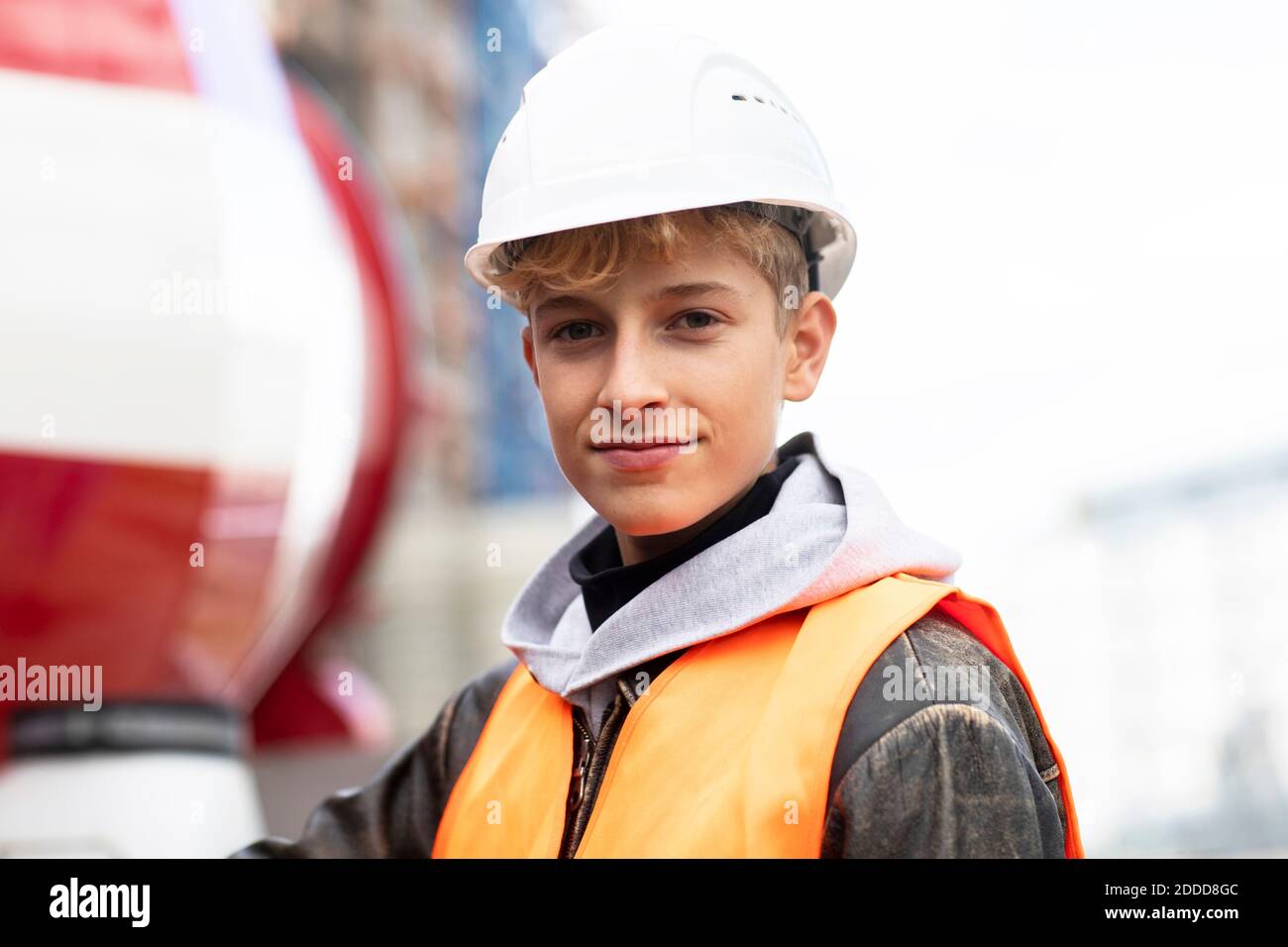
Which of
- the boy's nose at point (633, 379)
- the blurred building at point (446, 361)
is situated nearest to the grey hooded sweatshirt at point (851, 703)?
the boy's nose at point (633, 379)

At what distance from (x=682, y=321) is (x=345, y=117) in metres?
20.1

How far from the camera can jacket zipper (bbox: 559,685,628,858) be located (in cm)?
193

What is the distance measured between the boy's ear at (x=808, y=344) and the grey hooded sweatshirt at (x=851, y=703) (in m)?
0.11

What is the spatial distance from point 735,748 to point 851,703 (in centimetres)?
17

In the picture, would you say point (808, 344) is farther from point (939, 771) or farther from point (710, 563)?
point (939, 771)

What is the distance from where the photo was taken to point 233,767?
12.6ft

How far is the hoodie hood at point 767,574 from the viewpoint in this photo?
1.87 meters

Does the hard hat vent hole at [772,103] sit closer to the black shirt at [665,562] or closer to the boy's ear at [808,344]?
the boy's ear at [808,344]

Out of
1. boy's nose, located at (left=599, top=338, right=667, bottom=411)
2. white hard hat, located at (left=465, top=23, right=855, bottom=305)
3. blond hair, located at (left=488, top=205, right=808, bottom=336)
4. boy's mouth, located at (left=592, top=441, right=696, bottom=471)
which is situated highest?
white hard hat, located at (left=465, top=23, right=855, bottom=305)

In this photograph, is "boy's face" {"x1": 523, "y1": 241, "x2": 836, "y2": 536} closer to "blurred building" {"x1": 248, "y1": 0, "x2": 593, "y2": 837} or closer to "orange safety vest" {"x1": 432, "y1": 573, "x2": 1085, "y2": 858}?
"orange safety vest" {"x1": 432, "y1": 573, "x2": 1085, "y2": 858}

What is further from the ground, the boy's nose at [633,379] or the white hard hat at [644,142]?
the white hard hat at [644,142]

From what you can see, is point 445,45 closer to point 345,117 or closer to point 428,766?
point 345,117

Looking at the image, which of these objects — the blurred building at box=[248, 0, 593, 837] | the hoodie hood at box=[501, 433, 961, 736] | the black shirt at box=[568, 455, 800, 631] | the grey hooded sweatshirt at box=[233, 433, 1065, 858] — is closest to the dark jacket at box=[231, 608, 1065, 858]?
the grey hooded sweatshirt at box=[233, 433, 1065, 858]

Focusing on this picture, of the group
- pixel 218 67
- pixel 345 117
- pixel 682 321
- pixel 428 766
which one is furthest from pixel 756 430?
pixel 345 117
